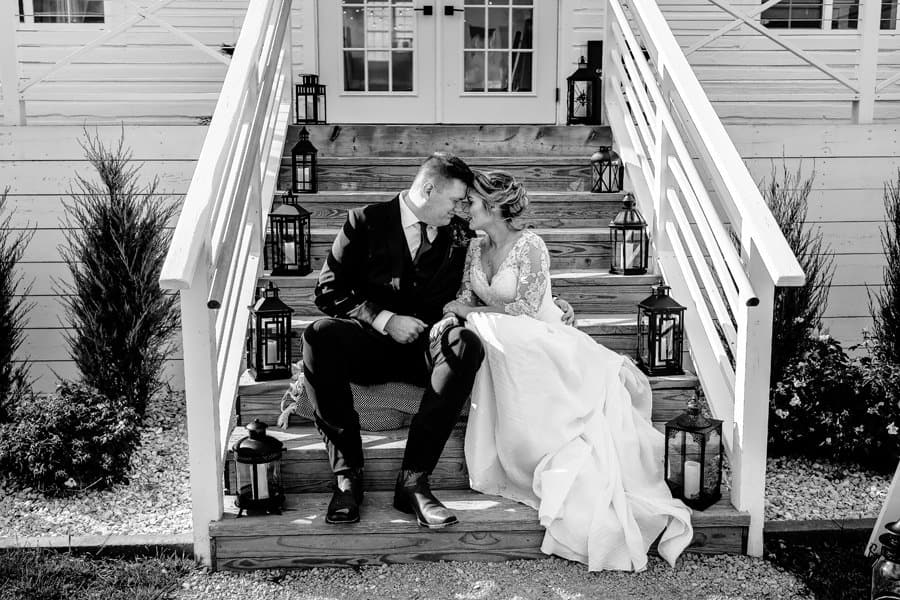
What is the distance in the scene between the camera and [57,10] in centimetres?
548

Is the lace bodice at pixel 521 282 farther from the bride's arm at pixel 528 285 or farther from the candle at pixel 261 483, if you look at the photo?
the candle at pixel 261 483

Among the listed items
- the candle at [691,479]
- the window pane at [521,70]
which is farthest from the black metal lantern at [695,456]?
the window pane at [521,70]

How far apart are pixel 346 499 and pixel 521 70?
3.59m

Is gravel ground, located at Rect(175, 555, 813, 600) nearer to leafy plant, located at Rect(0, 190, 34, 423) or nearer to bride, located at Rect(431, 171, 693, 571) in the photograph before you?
bride, located at Rect(431, 171, 693, 571)

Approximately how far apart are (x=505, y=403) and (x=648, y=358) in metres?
0.79

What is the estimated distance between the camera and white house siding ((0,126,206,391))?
14.9 ft

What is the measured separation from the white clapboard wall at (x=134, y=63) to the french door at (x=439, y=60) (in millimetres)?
381

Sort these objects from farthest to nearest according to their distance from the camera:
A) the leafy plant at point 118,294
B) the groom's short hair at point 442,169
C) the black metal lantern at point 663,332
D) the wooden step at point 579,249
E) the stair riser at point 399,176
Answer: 1. the stair riser at point 399,176
2. the leafy plant at point 118,294
3. the wooden step at point 579,249
4. the black metal lantern at point 663,332
5. the groom's short hair at point 442,169

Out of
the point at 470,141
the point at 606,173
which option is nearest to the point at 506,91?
the point at 470,141

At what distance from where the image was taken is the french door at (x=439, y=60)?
5.45 m

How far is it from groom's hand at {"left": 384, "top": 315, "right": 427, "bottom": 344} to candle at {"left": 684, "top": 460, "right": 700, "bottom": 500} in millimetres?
949

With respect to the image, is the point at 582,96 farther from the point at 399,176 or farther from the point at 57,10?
the point at 57,10

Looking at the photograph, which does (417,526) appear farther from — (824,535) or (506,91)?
(506,91)

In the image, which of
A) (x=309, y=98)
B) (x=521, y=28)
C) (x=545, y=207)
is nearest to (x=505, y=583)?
(x=545, y=207)
